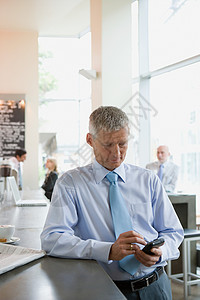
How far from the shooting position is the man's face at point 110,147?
5.20 ft

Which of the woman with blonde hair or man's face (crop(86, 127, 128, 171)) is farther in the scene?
the woman with blonde hair

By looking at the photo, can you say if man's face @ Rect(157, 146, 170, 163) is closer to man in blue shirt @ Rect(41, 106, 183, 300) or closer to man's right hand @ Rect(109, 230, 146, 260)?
man in blue shirt @ Rect(41, 106, 183, 300)

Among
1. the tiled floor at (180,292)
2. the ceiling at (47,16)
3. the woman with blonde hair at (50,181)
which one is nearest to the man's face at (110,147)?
the tiled floor at (180,292)

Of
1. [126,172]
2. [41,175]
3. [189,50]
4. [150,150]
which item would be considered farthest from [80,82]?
[126,172]

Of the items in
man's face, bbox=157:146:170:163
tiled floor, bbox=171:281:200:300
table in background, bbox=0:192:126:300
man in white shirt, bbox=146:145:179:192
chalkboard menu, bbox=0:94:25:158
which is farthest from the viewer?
chalkboard menu, bbox=0:94:25:158

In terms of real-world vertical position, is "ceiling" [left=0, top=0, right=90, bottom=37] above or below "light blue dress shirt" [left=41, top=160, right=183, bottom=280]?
above

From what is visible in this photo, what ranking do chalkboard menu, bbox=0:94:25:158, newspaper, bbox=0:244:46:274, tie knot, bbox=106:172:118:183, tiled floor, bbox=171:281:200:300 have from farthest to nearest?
chalkboard menu, bbox=0:94:25:158, tiled floor, bbox=171:281:200:300, tie knot, bbox=106:172:118:183, newspaper, bbox=0:244:46:274

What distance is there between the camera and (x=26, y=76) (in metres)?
8.68

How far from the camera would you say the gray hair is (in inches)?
62.2

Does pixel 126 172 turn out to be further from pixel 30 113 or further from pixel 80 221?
pixel 30 113

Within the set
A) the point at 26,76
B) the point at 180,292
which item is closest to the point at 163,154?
the point at 180,292

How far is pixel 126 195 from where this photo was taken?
5.49ft

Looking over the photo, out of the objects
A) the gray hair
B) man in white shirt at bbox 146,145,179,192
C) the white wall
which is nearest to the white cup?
the gray hair

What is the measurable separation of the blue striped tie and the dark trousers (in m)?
0.10
